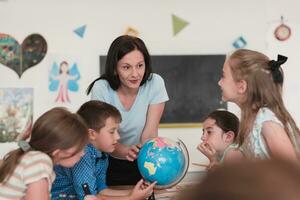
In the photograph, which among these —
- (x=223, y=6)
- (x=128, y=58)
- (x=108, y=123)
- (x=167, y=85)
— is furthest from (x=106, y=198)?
(x=223, y=6)

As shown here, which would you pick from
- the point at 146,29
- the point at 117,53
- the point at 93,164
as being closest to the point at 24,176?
the point at 93,164

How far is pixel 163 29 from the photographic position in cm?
444

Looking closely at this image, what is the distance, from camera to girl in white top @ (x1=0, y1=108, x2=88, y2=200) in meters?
1.70

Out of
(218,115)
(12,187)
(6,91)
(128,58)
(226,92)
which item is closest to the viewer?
(12,187)

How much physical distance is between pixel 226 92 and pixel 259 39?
107 inches

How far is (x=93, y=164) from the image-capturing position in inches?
86.4

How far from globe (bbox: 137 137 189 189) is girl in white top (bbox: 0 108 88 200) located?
36cm

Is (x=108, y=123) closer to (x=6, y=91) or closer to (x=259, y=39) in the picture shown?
(x=6, y=91)

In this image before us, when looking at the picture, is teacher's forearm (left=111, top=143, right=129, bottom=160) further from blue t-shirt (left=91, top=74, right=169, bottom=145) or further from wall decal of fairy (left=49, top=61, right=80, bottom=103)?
wall decal of fairy (left=49, top=61, right=80, bottom=103)

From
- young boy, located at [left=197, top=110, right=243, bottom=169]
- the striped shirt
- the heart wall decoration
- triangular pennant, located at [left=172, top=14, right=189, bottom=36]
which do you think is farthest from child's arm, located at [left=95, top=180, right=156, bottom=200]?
triangular pennant, located at [left=172, top=14, right=189, bottom=36]

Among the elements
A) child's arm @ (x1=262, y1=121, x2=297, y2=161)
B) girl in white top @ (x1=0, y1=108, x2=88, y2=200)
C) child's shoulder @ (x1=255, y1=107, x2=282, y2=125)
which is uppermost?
child's shoulder @ (x1=255, y1=107, x2=282, y2=125)

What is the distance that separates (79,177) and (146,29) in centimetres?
258

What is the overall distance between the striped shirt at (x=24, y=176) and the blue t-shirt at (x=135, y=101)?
69 cm

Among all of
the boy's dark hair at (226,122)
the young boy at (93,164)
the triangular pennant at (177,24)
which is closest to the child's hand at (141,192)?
the young boy at (93,164)
